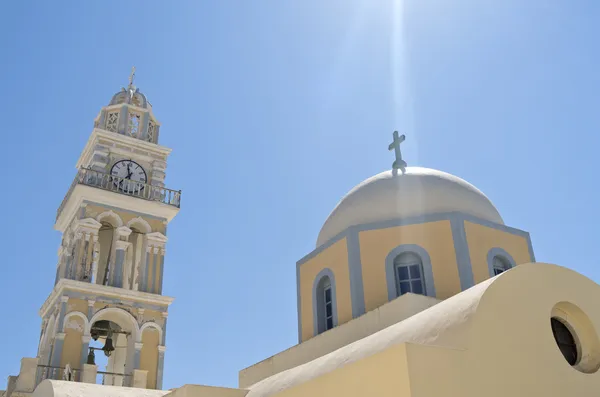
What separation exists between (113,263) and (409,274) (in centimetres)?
954

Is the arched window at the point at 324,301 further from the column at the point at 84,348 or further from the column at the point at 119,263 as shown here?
the column at the point at 119,263

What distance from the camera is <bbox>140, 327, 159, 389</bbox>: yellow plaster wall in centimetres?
1497

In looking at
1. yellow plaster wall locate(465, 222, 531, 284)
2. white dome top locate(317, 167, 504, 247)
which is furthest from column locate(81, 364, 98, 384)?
yellow plaster wall locate(465, 222, 531, 284)

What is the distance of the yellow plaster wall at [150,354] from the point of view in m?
15.0

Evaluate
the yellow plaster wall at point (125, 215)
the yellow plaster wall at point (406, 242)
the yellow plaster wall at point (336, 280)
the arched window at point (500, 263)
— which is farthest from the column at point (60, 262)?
the arched window at point (500, 263)

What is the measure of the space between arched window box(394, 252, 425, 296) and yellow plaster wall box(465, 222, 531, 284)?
30.6 inches

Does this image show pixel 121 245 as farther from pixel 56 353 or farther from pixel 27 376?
pixel 27 376

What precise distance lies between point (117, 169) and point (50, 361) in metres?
5.69

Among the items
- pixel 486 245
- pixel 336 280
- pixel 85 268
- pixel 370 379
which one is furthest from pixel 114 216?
pixel 370 379

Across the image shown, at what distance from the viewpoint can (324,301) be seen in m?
10.1

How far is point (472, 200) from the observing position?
9828 mm

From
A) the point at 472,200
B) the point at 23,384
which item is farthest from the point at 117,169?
the point at 472,200

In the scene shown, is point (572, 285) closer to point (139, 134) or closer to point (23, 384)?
point (23, 384)

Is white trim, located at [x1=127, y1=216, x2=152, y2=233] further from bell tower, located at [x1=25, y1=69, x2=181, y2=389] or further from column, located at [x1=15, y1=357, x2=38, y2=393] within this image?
column, located at [x1=15, y1=357, x2=38, y2=393]
